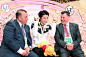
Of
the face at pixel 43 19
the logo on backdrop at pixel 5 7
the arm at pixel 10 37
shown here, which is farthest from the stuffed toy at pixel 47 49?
the logo on backdrop at pixel 5 7

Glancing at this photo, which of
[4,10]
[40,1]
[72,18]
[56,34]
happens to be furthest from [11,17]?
[72,18]

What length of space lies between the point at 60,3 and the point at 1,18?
1.97 meters

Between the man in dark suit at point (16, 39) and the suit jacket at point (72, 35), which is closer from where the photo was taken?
the man in dark suit at point (16, 39)

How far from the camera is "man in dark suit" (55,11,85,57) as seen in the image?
2.66 metres

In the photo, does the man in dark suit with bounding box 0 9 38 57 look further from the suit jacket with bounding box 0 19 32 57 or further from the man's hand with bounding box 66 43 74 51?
the man's hand with bounding box 66 43 74 51

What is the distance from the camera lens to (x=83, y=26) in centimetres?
399

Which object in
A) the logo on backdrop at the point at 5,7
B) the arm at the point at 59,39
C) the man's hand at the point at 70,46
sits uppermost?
the logo on backdrop at the point at 5,7

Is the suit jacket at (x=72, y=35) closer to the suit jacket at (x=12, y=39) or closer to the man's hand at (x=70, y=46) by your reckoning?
the man's hand at (x=70, y=46)

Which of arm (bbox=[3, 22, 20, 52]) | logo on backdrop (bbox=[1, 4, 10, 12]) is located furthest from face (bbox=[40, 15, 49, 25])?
logo on backdrop (bbox=[1, 4, 10, 12])

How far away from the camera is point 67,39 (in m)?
2.78

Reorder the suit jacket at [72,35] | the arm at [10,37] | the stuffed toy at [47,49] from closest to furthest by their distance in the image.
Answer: the arm at [10,37] → the stuffed toy at [47,49] → the suit jacket at [72,35]

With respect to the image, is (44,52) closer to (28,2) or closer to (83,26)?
(28,2)

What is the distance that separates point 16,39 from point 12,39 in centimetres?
12

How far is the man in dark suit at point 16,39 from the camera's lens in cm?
204
